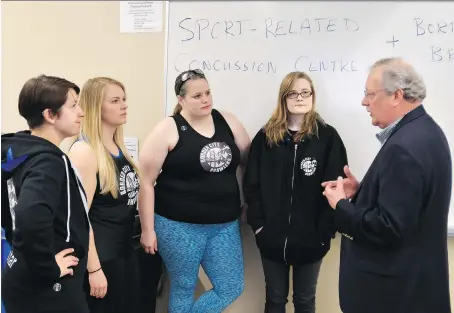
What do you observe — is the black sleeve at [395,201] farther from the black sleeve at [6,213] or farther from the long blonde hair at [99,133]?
the black sleeve at [6,213]

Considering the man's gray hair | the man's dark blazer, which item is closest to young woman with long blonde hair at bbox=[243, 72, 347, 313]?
the man's dark blazer

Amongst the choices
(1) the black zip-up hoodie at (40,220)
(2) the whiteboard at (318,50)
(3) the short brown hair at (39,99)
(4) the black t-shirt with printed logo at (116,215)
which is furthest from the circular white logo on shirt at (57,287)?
(2) the whiteboard at (318,50)

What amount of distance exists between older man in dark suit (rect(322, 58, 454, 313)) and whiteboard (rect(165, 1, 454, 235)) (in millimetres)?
660

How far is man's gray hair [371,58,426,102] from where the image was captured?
4.24 ft

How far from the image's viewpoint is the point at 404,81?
A: 129cm

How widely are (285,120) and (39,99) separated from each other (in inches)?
40.5

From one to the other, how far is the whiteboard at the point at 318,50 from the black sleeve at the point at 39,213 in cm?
106

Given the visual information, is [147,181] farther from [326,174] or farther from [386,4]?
[386,4]

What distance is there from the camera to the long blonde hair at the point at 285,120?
1895mm

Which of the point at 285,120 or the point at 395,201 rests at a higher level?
the point at 285,120

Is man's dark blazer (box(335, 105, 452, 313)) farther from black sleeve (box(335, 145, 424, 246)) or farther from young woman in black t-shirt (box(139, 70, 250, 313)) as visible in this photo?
A: young woman in black t-shirt (box(139, 70, 250, 313))

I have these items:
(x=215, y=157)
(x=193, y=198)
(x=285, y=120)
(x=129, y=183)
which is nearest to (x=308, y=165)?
(x=285, y=120)

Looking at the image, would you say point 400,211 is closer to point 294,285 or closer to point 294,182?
point 294,182

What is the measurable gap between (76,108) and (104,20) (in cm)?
108
